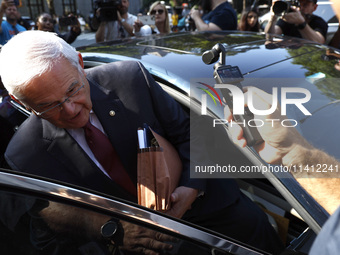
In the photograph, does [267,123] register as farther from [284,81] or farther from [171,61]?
[171,61]

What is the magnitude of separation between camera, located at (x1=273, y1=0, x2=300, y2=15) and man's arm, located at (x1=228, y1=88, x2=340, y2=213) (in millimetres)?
2155

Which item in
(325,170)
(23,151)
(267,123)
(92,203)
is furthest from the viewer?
(23,151)

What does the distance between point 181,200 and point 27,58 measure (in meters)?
0.91

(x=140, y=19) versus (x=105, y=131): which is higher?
(x=105, y=131)

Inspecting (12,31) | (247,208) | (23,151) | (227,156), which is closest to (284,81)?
(227,156)

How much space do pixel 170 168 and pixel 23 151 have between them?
68 centimetres

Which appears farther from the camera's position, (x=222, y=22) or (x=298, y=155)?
(x=222, y=22)

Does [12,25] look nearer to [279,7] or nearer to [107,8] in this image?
[107,8]

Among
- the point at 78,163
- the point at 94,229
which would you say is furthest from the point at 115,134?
the point at 94,229

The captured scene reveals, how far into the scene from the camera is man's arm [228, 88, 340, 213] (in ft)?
3.84

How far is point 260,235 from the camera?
5.43ft

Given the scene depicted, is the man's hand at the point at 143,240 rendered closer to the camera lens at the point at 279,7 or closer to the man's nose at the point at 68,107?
the man's nose at the point at 68,107

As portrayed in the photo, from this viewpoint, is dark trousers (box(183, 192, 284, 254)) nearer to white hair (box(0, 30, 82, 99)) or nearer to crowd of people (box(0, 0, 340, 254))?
crowd of people (box(0, 0, 340, 254))

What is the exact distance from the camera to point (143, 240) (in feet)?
3.24
